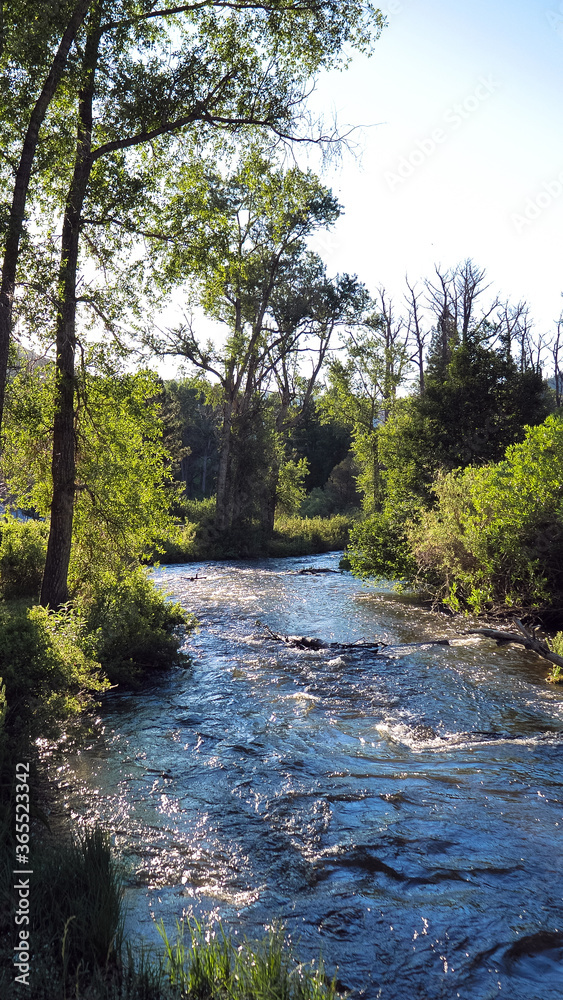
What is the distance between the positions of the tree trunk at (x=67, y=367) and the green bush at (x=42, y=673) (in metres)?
2.58

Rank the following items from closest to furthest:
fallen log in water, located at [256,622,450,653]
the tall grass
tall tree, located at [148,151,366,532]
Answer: the tall grass
fallen log in water, located at [256,622,450,653]
tall tree, located at [148,151,366,532]

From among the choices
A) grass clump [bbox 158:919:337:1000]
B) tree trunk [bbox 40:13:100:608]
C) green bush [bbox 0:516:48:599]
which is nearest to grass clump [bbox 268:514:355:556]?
green bush [bbox 0:516:48:599]

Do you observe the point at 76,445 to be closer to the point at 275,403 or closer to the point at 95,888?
the point at 95,888

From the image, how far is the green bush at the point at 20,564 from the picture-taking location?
14828 millimetres

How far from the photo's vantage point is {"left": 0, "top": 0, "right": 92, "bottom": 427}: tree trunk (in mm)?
8375

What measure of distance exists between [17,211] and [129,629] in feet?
21.1

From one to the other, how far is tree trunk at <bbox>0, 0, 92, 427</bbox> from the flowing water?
507 centimetres

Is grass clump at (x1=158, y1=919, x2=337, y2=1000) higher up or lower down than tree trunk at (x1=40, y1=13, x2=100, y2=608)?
lower down

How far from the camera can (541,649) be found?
413 inches

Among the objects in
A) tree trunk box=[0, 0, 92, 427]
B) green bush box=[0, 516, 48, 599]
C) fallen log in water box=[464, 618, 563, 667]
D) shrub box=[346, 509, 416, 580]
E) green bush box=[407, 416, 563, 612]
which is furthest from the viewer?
shrub box=[346, 509, 416, 580]

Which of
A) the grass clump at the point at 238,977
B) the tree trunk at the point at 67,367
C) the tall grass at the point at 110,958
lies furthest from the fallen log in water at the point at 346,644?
the grass clump at the point at 238,977

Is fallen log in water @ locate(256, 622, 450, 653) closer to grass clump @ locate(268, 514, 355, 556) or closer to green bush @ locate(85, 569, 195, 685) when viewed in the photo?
green bush @ locate(85, 569, 195, 685)

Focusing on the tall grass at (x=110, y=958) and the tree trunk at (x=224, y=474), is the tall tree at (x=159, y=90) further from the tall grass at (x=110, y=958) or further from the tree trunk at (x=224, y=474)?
the tree trunk at (x=224, y=474)

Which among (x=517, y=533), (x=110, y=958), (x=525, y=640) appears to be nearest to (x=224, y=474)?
(x=517, y=533)
